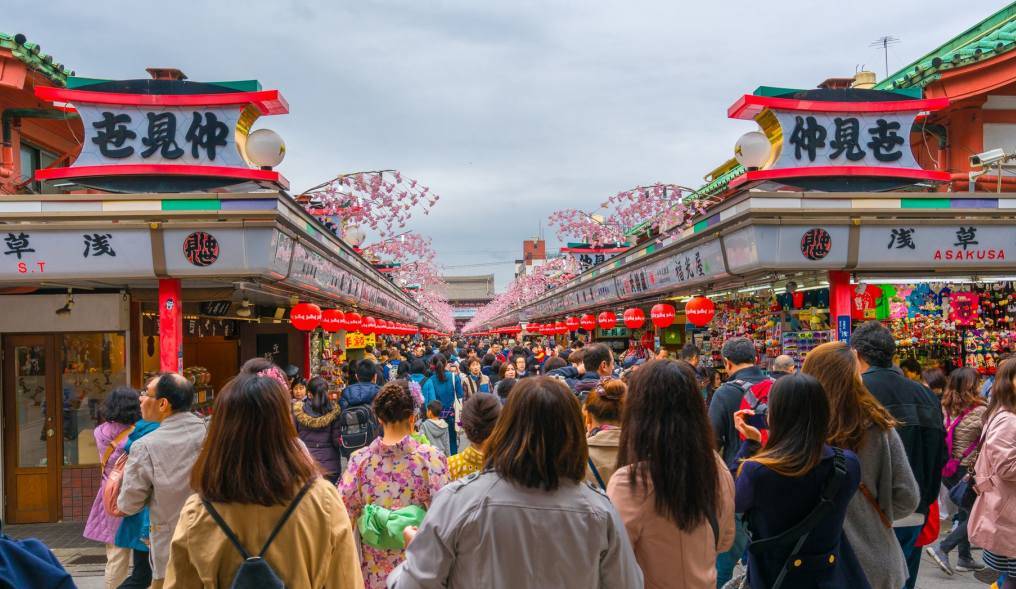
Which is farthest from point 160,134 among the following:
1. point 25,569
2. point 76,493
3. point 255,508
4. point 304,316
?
point 25,569

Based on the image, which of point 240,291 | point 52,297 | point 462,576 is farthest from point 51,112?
point 462,576

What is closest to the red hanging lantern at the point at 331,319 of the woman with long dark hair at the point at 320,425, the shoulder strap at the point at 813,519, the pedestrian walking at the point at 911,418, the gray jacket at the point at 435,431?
the gray jacket at the point at 435,431

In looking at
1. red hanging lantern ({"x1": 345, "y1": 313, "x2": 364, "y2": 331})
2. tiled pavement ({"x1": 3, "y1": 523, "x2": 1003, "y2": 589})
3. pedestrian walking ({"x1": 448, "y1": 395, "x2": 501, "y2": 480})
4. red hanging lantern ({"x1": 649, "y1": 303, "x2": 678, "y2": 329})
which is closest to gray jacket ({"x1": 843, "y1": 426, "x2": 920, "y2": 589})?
pedestrian walking ({"x1": 448, "y1": 395, "x2": 501, "y2": 480})

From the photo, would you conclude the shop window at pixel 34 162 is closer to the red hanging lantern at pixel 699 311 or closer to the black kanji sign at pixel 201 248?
the black kanji sign at pixel 201 248

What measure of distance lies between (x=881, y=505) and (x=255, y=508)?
3.34m

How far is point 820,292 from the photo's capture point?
40.5 ft

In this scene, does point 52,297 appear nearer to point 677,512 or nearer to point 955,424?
point 677,512

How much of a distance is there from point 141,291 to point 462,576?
936 cm

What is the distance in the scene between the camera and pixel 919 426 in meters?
4.82

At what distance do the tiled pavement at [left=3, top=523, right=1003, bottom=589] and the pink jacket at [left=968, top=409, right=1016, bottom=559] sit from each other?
6.70ft

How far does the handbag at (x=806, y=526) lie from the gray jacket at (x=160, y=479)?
11.6 ft

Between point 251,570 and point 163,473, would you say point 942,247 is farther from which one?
point 251,570

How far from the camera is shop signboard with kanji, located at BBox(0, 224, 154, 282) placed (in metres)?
8.47

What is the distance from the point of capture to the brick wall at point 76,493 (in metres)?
10.1
